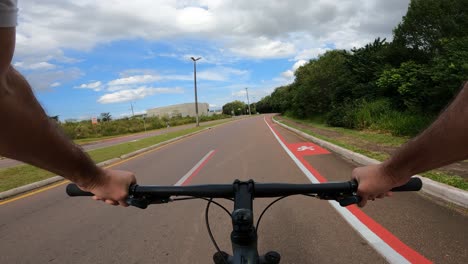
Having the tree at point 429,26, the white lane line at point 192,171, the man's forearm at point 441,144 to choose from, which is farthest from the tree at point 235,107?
the man's forearm at point 441,144

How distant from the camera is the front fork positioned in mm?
1443

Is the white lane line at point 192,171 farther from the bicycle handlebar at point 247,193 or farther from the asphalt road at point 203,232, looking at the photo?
the bicycle handlebar at point 247,193

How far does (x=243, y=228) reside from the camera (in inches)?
57.2

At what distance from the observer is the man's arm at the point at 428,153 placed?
3.82 ft

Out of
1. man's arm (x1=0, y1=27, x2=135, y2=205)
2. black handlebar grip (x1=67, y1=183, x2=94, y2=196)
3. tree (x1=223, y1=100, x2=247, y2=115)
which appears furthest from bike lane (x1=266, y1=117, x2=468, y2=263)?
tree (x1=223, y1=100, x2=247, y2=115)

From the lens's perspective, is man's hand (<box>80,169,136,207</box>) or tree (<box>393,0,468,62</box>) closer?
man's hand (<box>80,169,136,207</box>)

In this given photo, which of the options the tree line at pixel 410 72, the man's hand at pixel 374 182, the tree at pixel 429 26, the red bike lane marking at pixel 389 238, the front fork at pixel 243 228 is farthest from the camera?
the tree at pixel 429 26

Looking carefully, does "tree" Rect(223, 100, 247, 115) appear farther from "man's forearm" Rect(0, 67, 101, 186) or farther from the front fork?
"man's forearm" Rect(0, 67, 101, 186)

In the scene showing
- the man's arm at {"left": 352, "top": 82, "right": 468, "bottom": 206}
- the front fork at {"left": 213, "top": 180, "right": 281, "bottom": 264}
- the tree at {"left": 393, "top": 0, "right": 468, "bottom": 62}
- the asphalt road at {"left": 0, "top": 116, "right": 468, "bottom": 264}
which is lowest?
the asphalt road at {"left": 0, "top": 116, "right": 468, "bottom": 264}

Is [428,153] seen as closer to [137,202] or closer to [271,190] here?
[271,190]

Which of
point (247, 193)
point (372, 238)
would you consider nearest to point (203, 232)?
point (372, 238)

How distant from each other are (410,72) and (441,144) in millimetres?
18796

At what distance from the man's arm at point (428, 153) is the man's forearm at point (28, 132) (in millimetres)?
1283

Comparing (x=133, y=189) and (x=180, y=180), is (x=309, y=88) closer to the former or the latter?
(x=180, y=180)
